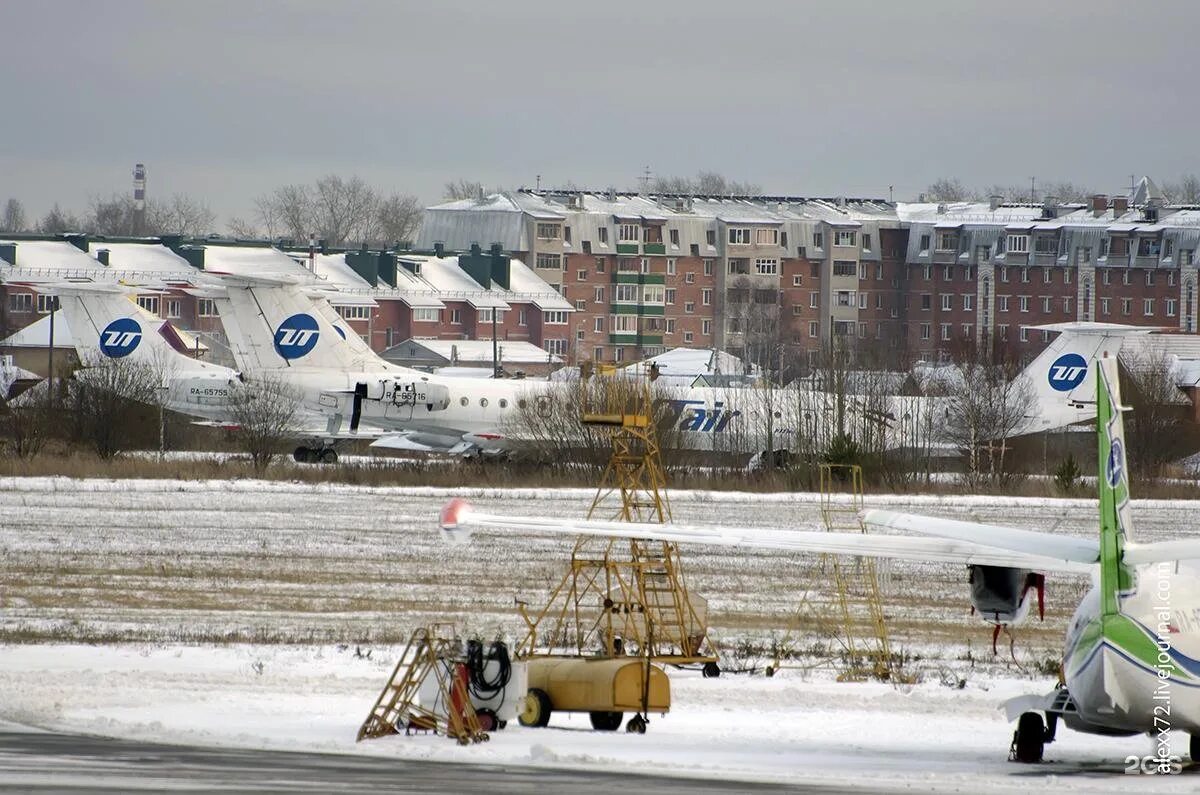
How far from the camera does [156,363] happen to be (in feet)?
211

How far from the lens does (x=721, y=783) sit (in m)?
13.1

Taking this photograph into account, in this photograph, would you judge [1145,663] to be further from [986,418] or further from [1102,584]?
[986,418]

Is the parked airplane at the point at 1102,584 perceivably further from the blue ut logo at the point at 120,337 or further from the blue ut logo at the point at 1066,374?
the blue ut logo at the point at 120,337

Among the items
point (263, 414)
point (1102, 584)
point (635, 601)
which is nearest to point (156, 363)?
point (263, 414)

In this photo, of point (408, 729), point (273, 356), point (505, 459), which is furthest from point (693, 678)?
point (273, 356)

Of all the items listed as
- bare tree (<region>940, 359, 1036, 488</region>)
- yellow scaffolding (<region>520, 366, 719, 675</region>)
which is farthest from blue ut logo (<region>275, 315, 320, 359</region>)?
yellow scaffolding (<region>520, 366, 719, 675</region>)

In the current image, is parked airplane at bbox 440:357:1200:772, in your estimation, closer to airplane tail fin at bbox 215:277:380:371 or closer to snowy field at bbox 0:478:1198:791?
snowy field at bbox 0:478:1198:791

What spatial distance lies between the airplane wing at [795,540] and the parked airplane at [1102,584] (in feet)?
0.03

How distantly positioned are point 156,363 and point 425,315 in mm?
65131

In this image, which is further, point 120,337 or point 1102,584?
point 120,337

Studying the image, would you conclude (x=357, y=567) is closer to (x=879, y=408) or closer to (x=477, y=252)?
(x=879, y=408)

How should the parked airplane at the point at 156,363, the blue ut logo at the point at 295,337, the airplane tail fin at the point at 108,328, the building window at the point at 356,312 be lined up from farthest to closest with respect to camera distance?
the building window at the point at 356,312 → the airplane tail fin at the point at 108,328 → the parked airplane at the point at 156,363 → the blue ut logo at the point at 295,337

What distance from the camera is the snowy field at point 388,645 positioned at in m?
14.6

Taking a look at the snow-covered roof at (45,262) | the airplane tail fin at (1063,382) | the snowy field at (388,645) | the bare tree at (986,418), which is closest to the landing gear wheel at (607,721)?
the snowy field at (388,645)
